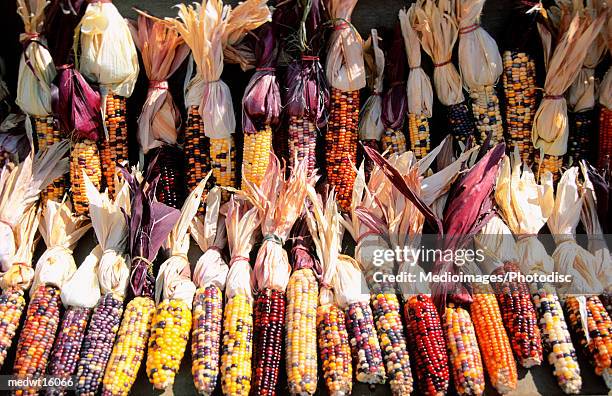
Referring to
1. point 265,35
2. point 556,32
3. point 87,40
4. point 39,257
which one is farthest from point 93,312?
point 556,32

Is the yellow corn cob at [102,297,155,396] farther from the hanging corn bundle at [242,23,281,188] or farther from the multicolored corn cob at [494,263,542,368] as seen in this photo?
the multicolored corn cob at [494,263,542,368]

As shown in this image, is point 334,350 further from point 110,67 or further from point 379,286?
point 110,67

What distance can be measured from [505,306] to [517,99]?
2.04 m

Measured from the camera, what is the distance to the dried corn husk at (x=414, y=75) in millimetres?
5512

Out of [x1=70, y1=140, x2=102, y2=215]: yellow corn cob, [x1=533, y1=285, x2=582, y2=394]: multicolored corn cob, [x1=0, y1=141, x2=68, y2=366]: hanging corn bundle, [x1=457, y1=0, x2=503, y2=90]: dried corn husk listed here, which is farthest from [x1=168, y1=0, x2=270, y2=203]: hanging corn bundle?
[x1=533, y1=285, x2=582, y2=394]: multicolored corn cob

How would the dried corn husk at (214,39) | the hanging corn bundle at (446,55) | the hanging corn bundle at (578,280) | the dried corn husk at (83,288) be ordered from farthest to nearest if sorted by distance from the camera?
the hanging corn bundle at (446,55) → the dried corn husk at (214,39) → the dried corn husk at (83,288) → the hanging corn bundle at (578,280)

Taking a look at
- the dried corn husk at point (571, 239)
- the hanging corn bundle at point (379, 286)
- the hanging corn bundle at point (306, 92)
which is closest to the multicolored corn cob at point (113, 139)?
the hanging corn bundle at point (306, 92)

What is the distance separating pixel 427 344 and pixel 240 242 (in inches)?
65.8

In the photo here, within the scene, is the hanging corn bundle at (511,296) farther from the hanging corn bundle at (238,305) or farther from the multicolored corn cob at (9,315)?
the multicolored corn cob at (9,315)

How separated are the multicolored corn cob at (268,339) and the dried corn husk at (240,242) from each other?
16 centimetres

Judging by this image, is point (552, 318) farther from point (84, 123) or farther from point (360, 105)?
point (84, 123)

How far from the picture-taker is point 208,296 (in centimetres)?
455

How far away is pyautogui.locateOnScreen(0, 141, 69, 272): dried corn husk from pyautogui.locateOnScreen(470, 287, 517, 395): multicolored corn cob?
364 centimetres

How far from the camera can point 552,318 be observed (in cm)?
442
